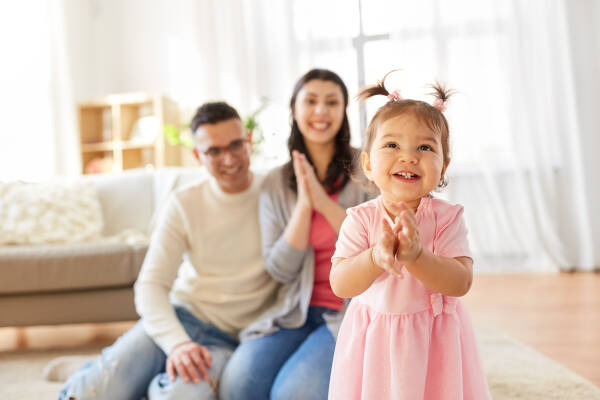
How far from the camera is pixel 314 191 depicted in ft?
4.34

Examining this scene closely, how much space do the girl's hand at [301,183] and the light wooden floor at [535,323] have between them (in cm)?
109

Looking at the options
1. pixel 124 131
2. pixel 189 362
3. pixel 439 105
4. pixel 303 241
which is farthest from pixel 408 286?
pixel 124 131

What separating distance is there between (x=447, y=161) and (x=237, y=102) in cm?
340

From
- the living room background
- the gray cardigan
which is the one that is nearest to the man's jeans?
the gray cardigan

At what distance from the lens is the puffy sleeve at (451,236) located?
0.82m

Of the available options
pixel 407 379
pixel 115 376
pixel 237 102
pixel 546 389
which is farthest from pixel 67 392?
pixel 237 102

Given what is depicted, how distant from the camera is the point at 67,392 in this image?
129cm

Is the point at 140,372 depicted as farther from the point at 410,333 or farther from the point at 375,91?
the point at 375,91

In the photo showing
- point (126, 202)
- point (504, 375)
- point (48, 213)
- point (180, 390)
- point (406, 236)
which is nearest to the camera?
point (406, 236)

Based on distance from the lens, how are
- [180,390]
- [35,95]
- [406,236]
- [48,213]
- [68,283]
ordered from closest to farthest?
[406,236] < [180,390] < [68,283] < [48,213] < [35,95]

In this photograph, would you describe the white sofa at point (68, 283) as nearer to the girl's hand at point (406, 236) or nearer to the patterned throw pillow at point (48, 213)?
the patterned throw pillow at point (48, 213)

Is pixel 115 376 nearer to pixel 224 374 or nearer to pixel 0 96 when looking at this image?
pixel 224 374

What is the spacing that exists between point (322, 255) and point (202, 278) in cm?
36

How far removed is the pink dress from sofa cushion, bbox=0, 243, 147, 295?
1.56 meters
